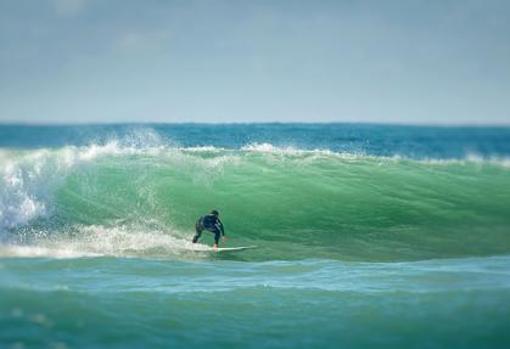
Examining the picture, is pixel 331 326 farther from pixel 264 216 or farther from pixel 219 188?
pixel 219 188

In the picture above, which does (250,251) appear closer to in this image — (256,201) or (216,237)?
(216,237)

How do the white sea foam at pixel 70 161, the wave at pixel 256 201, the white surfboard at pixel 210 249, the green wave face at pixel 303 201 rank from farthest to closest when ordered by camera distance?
the white sea foam at pixel 70 161
the green wave face at pixel 303 201
the wave at pixel 256 201
the white surfboard at pixel 210 249

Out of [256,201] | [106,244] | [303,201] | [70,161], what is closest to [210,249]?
[106,244]

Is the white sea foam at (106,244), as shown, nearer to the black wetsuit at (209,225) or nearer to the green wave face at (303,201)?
the black wetsuit at (209,225)

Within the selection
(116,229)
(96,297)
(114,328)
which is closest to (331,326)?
(114,328)

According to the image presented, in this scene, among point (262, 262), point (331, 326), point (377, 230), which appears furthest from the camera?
point (377, 230)

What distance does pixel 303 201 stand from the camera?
750 inches

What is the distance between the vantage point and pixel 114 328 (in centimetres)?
743

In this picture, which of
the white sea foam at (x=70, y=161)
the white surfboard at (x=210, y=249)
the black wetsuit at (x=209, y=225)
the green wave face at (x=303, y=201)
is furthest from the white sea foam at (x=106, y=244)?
the white sea foam at (x=70, y=161)

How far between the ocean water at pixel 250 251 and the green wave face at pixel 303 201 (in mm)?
74

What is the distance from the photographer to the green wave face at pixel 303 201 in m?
15.6

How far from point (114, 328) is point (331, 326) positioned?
2596 millimetres

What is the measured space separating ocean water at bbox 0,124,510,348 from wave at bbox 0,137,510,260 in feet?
0.23

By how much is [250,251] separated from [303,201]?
16.9 feet
